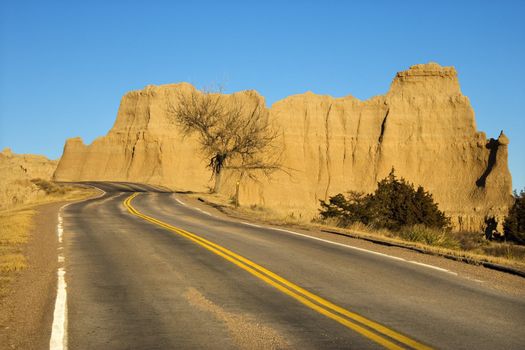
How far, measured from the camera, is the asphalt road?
6.09 m

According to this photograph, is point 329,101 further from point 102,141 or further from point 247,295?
point 247,295

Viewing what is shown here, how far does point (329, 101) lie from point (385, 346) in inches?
3701

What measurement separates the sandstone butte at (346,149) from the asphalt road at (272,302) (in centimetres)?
6793

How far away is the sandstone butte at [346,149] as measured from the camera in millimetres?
84312

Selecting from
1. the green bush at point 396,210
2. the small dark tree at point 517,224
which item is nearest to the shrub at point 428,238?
the green bush at point 396,210

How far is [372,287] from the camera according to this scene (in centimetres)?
898

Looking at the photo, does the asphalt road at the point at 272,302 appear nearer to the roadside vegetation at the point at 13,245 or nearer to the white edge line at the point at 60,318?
the white edge line at the point at 60,318

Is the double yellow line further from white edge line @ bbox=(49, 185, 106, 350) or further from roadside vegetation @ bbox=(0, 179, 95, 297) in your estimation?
roadside vegetation @ bbox=(0, 179, 95, 297)

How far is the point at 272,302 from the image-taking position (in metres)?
7.79

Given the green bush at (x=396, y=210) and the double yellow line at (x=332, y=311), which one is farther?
the green bush at (x=396, y=210)

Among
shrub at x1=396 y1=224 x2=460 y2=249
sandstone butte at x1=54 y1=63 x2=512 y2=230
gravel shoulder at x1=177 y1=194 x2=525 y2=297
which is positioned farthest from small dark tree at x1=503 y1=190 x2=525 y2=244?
sandstone butte at x1=54 y1=63 x2=512 y2=230

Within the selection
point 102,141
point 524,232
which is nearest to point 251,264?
point 524,232

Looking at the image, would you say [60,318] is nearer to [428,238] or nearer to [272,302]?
[272,302]

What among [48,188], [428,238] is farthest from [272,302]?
[48,188]
